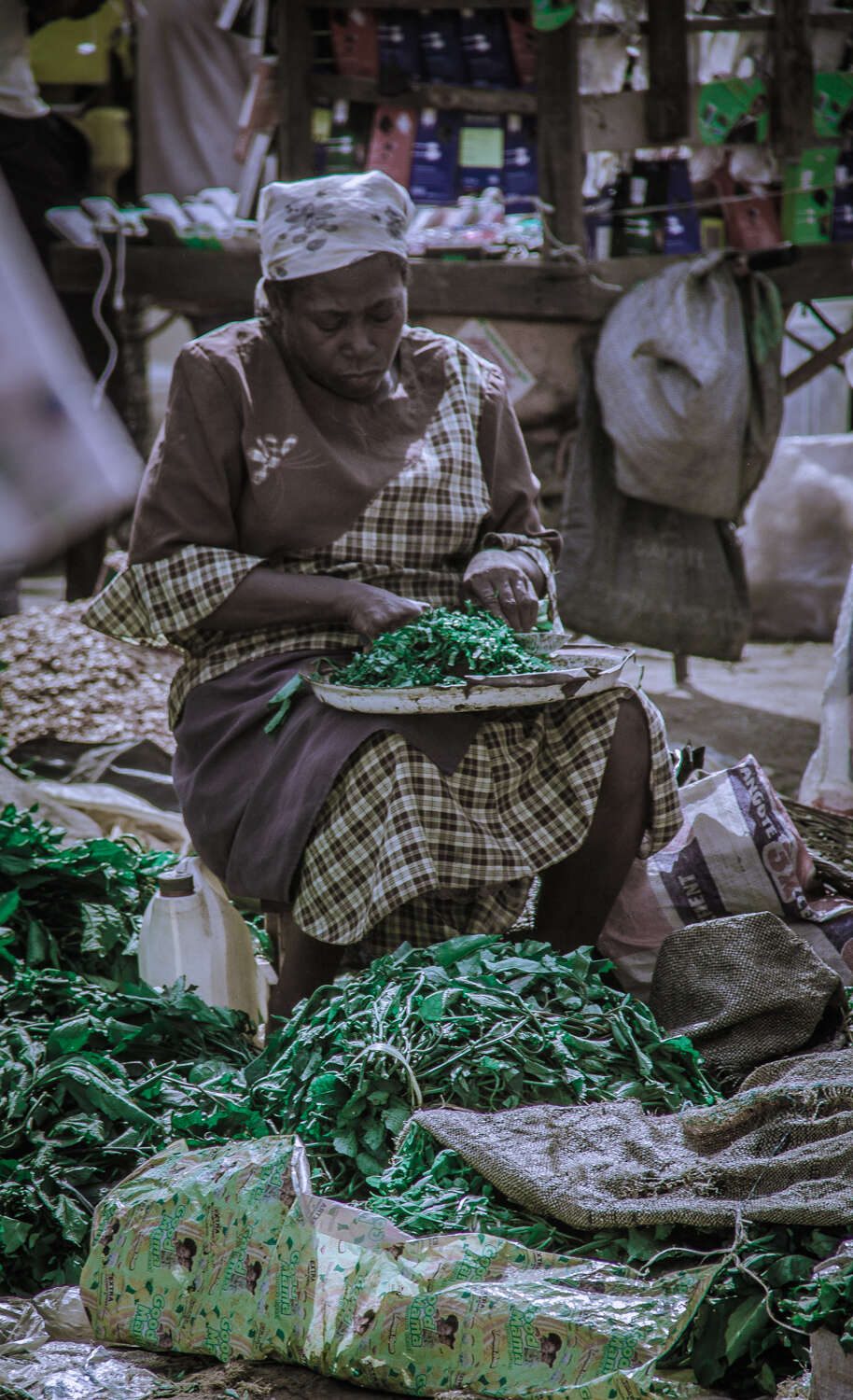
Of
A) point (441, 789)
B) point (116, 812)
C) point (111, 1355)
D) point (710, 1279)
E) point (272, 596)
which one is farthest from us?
point (116, 812)

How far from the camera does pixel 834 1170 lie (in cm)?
192

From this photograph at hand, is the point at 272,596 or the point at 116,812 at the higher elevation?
the point at 272,596

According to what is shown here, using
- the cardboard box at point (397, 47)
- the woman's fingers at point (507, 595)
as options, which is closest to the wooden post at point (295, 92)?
the cardboard box at point (397, 47)

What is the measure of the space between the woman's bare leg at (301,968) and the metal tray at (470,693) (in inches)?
19.5

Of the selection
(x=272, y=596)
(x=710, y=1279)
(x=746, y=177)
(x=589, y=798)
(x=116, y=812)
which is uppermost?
(x=746, y=177)

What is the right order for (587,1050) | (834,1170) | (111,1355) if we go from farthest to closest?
(587,1050), (834,1170), (111,1355)

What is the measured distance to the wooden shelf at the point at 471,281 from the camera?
5449 mm

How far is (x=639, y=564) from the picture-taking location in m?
5.77

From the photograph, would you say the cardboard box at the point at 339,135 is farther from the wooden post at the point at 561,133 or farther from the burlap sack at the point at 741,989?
the burlap sack at the point at 741,989

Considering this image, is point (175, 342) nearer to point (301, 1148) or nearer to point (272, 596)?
point (272, 596)

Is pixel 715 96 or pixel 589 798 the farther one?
pixel 715 96

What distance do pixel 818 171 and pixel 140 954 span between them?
4.66 metres

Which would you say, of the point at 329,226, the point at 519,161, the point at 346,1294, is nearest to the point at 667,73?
the point at 519,161

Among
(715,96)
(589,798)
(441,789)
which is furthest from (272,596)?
(715,96)
